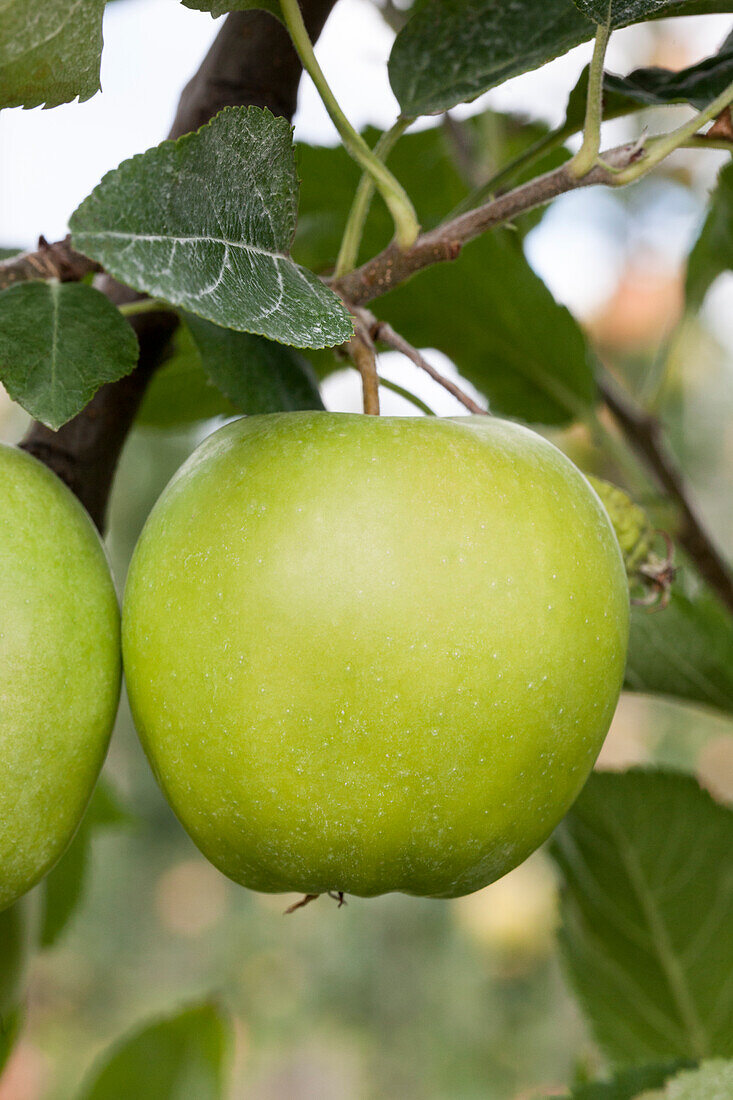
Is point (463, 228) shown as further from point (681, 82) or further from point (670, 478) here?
point (670, 478)

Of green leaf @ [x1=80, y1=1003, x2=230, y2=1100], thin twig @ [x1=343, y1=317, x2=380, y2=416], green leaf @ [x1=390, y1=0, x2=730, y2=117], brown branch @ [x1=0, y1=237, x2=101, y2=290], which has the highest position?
green leaf @ [x1=390, y1=0, x2=730, y2=117]

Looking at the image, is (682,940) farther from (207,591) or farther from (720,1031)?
(207,591)

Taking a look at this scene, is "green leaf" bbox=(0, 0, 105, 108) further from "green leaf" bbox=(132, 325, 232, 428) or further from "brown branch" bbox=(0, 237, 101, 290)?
"green leaf" bbox=(132, 325, 232, 428)

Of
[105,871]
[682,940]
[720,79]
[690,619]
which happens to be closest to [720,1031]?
[682,940]

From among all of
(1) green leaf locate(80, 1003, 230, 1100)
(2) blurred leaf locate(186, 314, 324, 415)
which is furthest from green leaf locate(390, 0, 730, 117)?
(1) green leaf locate(80, 1003, 230, 1100)

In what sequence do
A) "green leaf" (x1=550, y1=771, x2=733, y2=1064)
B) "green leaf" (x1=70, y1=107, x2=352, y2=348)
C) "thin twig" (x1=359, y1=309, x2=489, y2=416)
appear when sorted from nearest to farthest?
"green leaf" (x1=70, y1=107, x2=352, y2=348)
"thin twig" (x1=359, y1=309, x2=489, y2=416)
"green leaf" (x1=550, y1=771, x2=733, y2=1064)

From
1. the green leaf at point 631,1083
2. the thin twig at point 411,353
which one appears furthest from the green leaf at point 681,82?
the green leaf at point 631,1083

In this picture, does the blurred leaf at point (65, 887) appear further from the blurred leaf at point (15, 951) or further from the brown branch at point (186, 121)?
the brown branch at point (186, 121)
